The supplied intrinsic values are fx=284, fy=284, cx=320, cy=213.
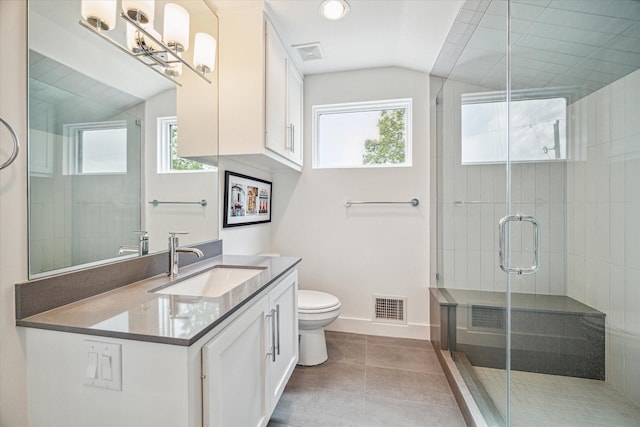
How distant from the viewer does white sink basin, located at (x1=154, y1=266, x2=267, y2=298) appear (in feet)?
4.41

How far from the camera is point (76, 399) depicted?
80 centimetres

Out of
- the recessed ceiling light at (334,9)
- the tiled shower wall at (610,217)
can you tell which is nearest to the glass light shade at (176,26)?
the recessed ceiling light at (334,9)

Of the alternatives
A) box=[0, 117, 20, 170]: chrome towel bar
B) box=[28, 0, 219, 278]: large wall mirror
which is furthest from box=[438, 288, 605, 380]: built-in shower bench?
box=[0, 117, 20, 170]: chrome towel bar

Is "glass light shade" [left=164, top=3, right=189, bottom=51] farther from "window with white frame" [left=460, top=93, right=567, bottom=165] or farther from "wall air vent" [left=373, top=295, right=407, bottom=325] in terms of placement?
"wall air vent" [left=373, top=295, right=407, bottom=325]

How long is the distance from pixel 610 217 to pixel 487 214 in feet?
1.87

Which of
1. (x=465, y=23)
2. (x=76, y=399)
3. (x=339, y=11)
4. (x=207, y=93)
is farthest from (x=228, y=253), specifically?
(x=465, y=23)

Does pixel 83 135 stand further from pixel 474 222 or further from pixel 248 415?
pixel 474 222

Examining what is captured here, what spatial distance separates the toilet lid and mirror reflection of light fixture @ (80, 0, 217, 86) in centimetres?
157

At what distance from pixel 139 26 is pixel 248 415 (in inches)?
63.9

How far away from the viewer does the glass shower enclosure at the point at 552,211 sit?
4.64 ft

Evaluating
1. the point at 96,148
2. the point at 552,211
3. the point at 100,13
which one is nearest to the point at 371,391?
the point at 552,211

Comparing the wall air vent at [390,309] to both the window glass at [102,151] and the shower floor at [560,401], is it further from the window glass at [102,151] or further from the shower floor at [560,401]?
the window glass at [102,151]

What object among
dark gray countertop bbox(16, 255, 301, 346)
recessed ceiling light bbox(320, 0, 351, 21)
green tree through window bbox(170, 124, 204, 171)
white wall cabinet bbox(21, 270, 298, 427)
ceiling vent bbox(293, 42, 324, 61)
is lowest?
white wall cabinet bbox(21, 270, 298, 427)

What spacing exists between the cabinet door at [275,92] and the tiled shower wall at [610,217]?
1775mm
